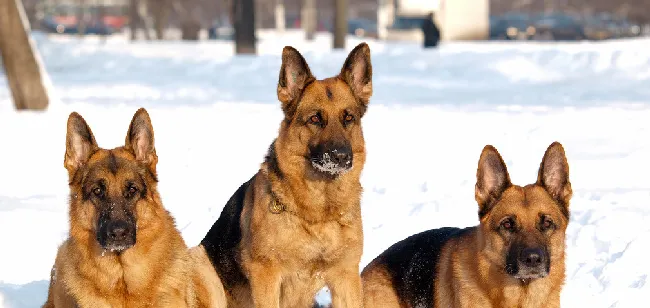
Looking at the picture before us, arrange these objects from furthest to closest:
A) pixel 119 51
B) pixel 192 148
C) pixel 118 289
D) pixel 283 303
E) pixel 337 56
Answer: pixel 119 51
pixel 337 56
pixel 192 148
pixel 283 303
pixel 118 289

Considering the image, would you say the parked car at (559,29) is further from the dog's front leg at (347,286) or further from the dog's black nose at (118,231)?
the dog's black nose at (118,231)

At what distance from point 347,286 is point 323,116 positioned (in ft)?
3.98

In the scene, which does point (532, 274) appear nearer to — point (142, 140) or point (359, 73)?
point (359, 73)

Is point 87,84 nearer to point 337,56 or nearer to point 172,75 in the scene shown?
point 172,75

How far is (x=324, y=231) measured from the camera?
296 inches

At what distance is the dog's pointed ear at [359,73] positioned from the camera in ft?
26.0

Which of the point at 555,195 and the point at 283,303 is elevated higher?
the point at 555,195

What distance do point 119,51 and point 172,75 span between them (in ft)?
28.7

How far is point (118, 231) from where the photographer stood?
672 cm

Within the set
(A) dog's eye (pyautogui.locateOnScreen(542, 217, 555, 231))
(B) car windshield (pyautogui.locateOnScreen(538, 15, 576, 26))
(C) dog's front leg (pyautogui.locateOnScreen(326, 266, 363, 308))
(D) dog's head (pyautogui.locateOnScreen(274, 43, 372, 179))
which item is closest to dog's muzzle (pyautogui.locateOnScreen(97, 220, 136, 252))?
(D) dog's head (pyautogui.locateOnScreen(274, 43, 372, 179))

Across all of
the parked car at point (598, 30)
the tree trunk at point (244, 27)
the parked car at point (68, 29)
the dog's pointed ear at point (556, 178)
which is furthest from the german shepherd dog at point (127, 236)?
the parked car at point (68, 29)

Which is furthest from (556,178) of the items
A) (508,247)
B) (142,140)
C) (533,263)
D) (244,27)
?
(244,27)

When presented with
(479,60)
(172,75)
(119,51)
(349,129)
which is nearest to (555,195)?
(349,129)

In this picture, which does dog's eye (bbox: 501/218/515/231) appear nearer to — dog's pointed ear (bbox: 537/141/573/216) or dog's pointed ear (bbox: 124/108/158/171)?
dog's pointed ear (bbox: 537/141/573/216)
